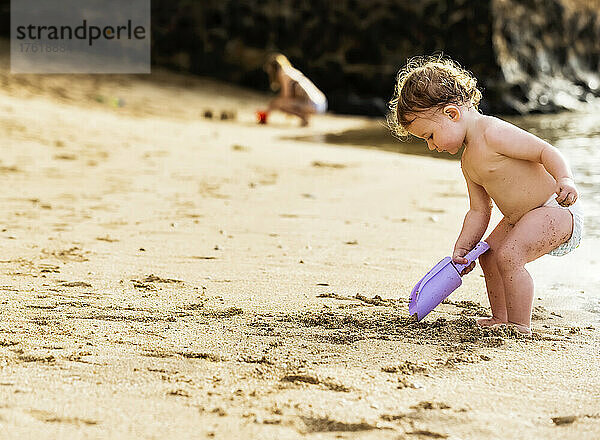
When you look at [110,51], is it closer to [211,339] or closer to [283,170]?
[283,170]

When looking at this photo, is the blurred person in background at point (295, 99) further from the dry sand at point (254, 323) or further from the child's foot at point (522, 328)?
the child's foot at point (522, 328)

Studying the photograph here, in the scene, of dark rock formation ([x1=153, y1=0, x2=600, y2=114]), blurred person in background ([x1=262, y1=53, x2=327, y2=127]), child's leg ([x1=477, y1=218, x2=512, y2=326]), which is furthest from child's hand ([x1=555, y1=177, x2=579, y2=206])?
dark rock formation ([x1=153, y1=0, x2=600, y2=114])

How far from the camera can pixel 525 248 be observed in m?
2.65

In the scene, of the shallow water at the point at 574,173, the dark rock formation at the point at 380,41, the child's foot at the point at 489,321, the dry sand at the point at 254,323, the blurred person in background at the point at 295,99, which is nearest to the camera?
the dry sand at the point at 254,323

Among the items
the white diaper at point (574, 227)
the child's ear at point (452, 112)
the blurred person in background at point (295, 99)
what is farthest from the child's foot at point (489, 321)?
the blurred person in background at point (295, 99)

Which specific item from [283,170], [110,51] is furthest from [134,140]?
[110,51]

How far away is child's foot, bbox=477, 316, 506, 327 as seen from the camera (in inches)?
106

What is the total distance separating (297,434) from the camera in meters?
1.78

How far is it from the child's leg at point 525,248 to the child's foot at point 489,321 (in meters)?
0.06

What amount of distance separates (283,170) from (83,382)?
4.41 metres

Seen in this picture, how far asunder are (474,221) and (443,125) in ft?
1.20

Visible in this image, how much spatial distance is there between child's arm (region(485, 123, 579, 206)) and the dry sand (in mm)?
459

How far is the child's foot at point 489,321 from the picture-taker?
2684 millimetres

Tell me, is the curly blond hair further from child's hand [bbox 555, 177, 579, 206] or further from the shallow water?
the shallow water
